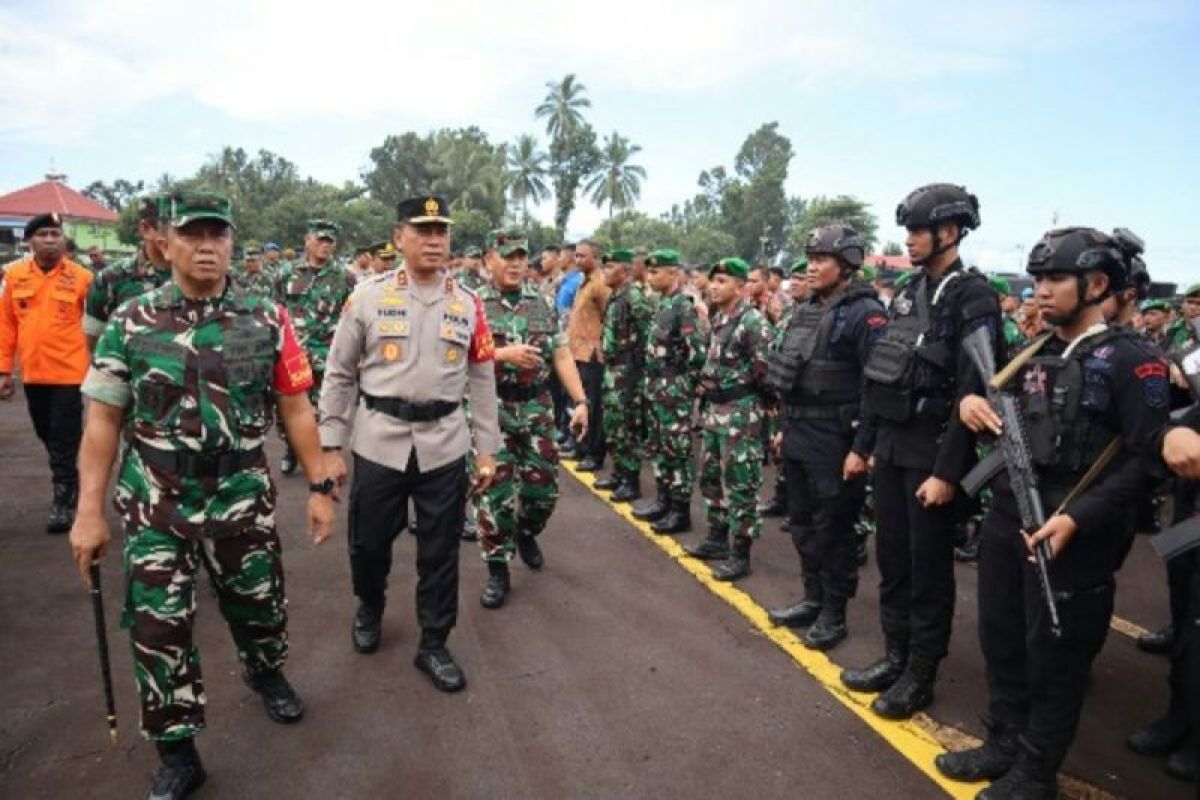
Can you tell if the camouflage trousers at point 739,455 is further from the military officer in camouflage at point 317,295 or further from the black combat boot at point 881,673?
the military officer in camouflage at point 317,295

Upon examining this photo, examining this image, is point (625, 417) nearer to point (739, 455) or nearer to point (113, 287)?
point (739, 455)

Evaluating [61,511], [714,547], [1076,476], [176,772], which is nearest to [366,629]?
[176,772]

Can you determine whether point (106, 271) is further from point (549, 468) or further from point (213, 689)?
point (549, 468)

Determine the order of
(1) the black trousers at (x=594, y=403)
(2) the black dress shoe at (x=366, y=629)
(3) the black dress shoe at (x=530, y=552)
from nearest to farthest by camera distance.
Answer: (2) the black dress shoe at (x=366, y=629) < (3) the black dress shoe at (x=530, y=552) < (1) the black trousers at (x=594, y=403)

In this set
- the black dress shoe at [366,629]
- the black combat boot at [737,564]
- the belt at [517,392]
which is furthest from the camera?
the black combat boot at [737,564]

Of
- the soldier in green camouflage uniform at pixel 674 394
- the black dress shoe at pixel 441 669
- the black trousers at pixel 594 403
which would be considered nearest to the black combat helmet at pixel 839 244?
the soldier in green camouflage uniform at pixel 674 394

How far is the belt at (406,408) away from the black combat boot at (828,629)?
229 centimetres

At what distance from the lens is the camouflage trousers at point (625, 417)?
6.70 metres

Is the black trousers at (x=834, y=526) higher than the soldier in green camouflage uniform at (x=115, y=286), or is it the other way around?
the soldier in green camouflage uniform at (x=115, y=286)

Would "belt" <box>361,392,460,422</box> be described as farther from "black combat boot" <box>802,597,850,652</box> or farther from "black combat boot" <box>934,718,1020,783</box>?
"black combat boot" <box>934,718,1020,783</box>

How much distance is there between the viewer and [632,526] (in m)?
6.00

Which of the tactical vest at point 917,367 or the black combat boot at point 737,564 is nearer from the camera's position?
the tactical vest at point 917,367

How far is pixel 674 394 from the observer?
584 centimetres

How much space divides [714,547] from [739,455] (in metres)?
0.86
